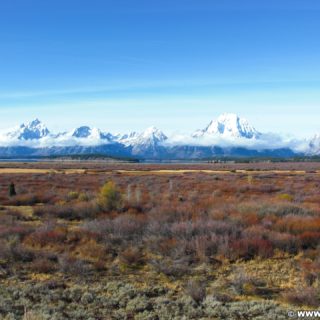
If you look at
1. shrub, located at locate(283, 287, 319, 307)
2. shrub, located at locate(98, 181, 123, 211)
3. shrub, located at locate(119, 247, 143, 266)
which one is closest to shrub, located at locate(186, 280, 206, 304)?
shrub, located at locate(283, 287, 319, 307)

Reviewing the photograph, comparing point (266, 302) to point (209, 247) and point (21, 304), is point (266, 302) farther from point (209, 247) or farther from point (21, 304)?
point (21, 304)

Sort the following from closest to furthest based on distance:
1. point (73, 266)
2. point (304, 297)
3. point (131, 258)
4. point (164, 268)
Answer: point (304, 297) < point (73, 266) < point (164, 268) < point (131, 258)

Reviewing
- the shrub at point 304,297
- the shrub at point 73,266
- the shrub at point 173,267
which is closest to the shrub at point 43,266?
the shrub at point 73,266

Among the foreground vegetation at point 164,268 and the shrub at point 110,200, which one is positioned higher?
the shrub at point 110,200

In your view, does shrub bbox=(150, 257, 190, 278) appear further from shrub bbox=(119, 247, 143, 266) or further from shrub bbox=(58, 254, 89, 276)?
shrub bbox=(58, 254, 89, 276)

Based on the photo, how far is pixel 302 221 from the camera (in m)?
15.5

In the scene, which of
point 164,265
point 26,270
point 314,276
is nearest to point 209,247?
point 164,265

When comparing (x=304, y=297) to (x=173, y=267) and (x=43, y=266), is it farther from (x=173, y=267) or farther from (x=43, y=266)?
(x=43, y=266)

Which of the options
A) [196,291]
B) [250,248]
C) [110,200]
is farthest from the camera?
[110,200]

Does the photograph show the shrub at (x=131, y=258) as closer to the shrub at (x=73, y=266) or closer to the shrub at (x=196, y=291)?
the shrub at (x=73, y=266)

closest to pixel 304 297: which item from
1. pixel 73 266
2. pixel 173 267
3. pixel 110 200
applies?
pixel 173 267

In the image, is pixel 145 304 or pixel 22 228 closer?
pixel 145 304

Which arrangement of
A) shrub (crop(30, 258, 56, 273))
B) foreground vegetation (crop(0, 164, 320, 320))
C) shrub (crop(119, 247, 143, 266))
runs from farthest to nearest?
shrub (crop(119, 247, 143, 266))
shrub (crop(30, 258, 56, 273))
foreground vegetation (crop(0, 164, 320, 320))

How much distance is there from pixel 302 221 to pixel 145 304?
344 inches
